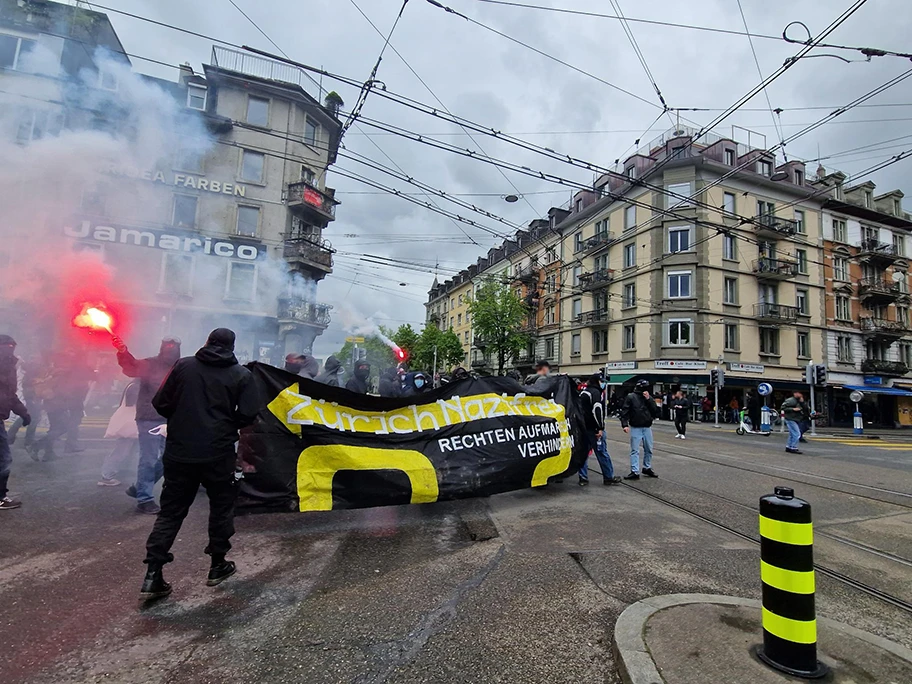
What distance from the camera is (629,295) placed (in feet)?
101

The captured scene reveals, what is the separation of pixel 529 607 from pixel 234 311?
13746 mm

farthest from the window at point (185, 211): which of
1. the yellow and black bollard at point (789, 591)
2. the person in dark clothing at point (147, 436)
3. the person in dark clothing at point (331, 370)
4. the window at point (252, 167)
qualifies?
the yellow and black bollard at point (789, 591)

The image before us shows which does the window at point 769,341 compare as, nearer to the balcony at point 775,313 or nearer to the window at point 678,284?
the balcony at point 775,313

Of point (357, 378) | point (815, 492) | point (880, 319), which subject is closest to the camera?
point (815, 492)

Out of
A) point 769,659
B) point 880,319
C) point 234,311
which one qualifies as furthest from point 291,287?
point 880,319

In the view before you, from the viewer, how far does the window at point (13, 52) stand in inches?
368

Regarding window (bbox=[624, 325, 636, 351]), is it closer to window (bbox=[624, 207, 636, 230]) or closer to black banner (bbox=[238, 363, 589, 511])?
window (bbox=[624, 207, 636, 230])

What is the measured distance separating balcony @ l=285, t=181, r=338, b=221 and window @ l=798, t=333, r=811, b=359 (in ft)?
101

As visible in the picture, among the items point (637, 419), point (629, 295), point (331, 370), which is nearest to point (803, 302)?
point (629, 295)

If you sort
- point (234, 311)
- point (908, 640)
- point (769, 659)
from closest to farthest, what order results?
point (769, 659) → point (908, 640) → point (234, 311)

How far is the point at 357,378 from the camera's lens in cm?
779

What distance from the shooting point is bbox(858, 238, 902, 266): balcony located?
32.1 metres

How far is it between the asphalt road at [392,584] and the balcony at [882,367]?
112ft

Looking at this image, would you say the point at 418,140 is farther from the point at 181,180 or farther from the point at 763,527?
the point at 181,180
